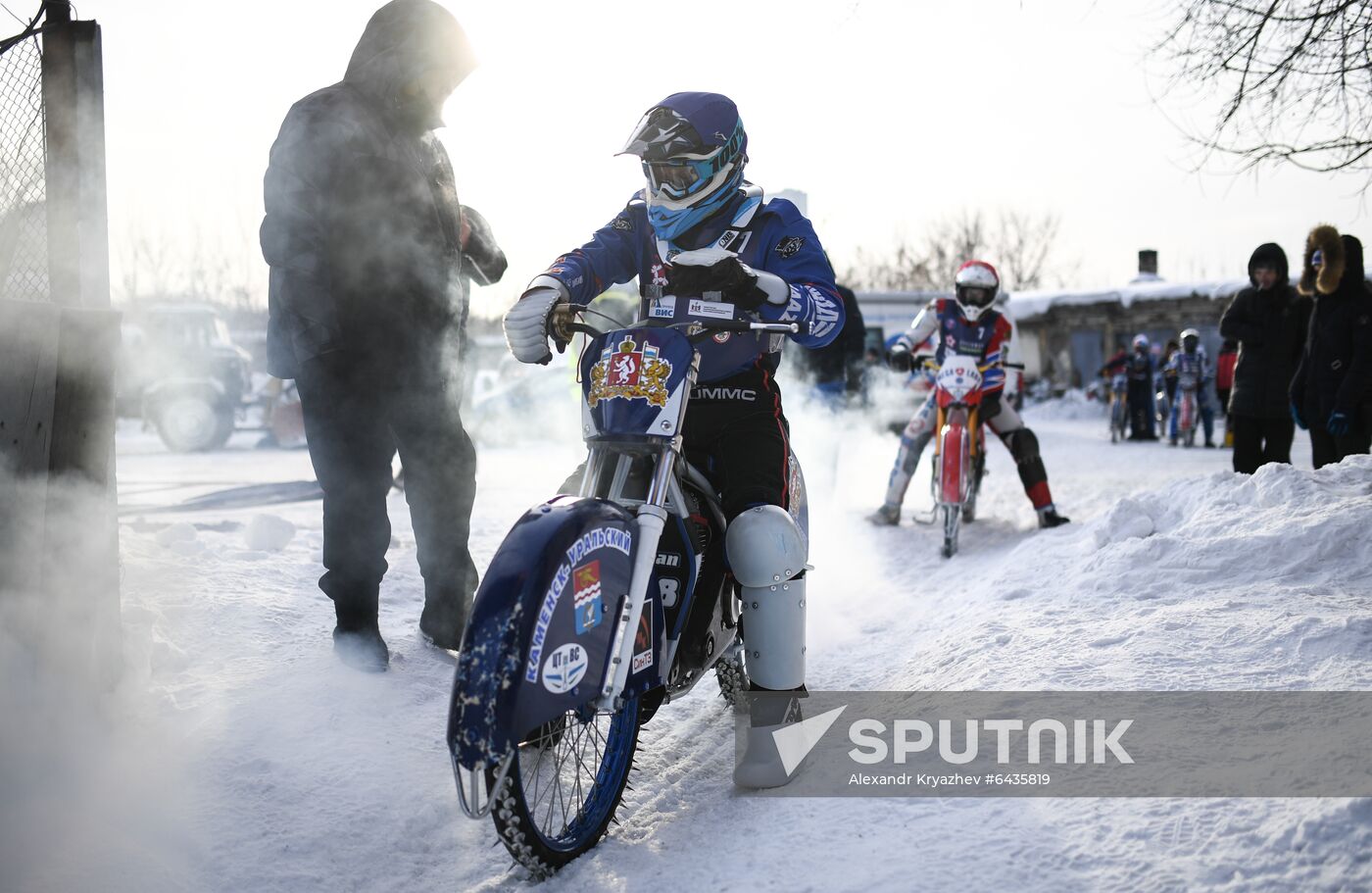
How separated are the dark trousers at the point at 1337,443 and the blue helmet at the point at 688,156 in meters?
5.07

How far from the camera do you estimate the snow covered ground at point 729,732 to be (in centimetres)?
255

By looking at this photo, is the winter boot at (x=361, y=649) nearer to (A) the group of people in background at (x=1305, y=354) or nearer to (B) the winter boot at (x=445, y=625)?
(B) the winter boot at (x=445, y=625)

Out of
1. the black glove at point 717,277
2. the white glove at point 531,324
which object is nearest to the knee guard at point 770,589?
the black glove at point 717,277

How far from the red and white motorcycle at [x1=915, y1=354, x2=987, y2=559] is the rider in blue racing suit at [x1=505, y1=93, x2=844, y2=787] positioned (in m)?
4.22

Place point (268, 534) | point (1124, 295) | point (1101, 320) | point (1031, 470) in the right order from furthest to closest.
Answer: point (1101, 320) < point (1124, 295) < point (1031, 470) < point (268, 534)

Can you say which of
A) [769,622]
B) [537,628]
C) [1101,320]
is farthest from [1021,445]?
[1101,320]

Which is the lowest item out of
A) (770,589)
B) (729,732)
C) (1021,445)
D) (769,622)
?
(729,732)

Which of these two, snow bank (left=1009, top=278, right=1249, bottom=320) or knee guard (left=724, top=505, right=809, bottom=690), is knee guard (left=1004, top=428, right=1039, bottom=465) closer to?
knee guard (left=724, top=505, right=809, bottom=690)

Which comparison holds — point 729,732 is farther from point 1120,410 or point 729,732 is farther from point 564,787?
point 1120,410

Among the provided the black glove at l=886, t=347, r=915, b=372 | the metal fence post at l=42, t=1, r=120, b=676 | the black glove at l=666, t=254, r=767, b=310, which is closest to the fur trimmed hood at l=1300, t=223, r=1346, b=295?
the black glove at l=886, t=347, r=915, b=372

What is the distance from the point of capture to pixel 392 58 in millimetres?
4004

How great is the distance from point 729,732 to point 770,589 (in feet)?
2.88

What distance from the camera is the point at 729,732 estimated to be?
381 cm

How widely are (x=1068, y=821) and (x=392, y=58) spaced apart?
A: 3.40 meters
